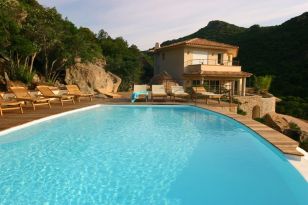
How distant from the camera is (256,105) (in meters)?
25.0

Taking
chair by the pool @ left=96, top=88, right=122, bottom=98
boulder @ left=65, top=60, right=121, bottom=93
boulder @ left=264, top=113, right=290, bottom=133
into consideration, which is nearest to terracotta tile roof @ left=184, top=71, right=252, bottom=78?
boulder @ left=264, top=113, right=290, bottom=133

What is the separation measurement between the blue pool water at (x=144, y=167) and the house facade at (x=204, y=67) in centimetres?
1747

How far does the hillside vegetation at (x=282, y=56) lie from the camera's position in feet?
120

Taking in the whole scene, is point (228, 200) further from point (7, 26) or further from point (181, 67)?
point (181, 67)

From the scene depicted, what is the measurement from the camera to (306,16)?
1875 inches

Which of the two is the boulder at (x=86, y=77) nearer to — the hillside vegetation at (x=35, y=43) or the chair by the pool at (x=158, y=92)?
the hillside vegetation at (x=35, y=43)

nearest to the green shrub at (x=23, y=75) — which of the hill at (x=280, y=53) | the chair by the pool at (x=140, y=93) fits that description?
the chair by the pool at (x=140, y=93)

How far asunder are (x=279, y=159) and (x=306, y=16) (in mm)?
49569

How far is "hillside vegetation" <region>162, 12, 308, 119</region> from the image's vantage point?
36562mm

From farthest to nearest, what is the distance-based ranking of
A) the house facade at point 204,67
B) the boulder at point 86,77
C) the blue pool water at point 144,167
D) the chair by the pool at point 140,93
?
the house facade at point 204,67 < the boulder at point 86,77 < the chair by the pool at point 140,93 < the blue pool water at point 144,167

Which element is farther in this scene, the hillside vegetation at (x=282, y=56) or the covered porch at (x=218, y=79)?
the hillside vegetation at (x=282, y=56)

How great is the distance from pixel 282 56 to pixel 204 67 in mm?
22181

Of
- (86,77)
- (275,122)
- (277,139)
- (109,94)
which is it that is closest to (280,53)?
(275,122)

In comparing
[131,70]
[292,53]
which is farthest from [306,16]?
[131,70]
